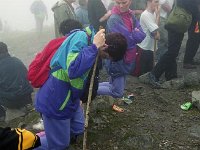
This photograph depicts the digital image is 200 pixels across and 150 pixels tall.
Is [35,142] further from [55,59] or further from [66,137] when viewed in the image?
[66,137]

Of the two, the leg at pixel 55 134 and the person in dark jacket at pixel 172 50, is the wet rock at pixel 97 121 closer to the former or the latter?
the leg at pixel 55 134

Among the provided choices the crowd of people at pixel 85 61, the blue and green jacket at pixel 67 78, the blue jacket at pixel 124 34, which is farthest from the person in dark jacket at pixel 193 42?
the blue and green jacket at pixel 67 78

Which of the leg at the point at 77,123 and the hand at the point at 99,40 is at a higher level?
the hand at the point at 99,40

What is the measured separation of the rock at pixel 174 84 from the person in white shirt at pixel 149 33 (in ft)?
2.80

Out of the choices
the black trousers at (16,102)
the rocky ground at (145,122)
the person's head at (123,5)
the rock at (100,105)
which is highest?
the person's head at (123,5)

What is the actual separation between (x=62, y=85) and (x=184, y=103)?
3155mm

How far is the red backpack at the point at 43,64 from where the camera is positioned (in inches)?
161

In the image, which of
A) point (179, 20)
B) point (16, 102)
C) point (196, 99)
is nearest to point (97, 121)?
point (196, 99)

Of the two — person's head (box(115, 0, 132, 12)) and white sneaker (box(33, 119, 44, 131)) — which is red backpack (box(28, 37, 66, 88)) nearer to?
white sneaker (box(33, 119, 44, 131))

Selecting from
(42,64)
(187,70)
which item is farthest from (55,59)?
(187,70)

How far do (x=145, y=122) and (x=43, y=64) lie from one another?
95.1 inches

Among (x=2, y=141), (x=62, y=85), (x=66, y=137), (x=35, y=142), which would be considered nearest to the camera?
(x=2, y=141)

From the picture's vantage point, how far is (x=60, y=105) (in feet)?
13.8

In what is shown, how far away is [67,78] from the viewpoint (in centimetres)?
407
